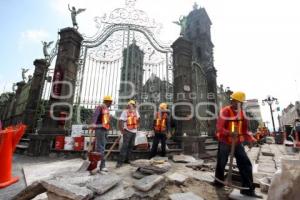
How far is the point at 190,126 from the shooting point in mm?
8047

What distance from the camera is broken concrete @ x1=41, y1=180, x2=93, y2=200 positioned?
2873mm

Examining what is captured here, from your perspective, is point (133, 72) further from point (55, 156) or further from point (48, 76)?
point (55, 156)

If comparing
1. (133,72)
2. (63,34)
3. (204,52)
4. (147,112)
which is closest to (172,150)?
(147,112)

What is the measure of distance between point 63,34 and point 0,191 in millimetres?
6820

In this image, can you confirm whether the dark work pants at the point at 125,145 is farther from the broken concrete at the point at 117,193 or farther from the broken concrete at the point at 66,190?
the broken concrete at the point at 66,190

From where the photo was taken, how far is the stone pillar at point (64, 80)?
7753 mm

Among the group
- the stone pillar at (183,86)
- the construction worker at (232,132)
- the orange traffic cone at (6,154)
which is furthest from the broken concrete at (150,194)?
the stone pillar at (183,86)

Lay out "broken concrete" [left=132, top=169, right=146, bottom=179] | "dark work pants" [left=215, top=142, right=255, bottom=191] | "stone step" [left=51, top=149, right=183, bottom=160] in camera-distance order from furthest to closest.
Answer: "stone step" [left=51, top=149, right=183, bottom=160] < "broken concrete" [left=132, top=169, right=146, bottom=179] < "dark work pants" [left=215, top=142, right=255, bottom=191]

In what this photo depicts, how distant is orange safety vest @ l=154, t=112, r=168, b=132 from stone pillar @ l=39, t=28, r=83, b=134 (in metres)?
3.81

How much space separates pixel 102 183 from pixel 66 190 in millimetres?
699

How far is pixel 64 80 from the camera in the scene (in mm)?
8117

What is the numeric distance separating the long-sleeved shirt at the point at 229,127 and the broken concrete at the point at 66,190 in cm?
267

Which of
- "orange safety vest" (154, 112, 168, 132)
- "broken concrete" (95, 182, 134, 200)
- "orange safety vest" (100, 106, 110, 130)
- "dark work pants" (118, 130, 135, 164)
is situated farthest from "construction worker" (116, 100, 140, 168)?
"broken concrete" (95, 182, 134, 200)

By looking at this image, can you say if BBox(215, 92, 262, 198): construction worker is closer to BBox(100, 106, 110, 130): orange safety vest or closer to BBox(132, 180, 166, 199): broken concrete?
BBox(132, 180, 166, 199): broken concrete
